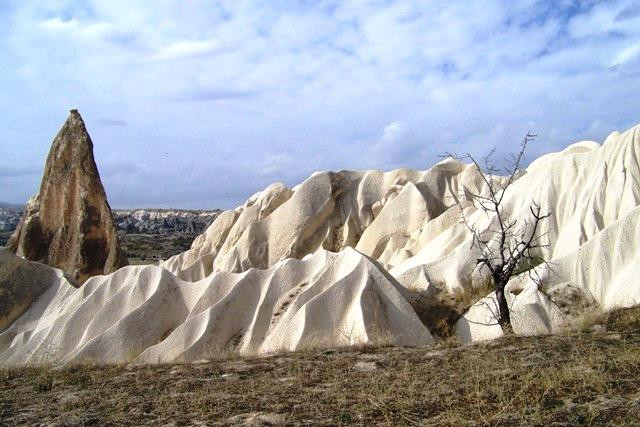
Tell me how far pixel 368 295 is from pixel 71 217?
22149 mm

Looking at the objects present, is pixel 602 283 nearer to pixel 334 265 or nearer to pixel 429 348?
pixel 334 265

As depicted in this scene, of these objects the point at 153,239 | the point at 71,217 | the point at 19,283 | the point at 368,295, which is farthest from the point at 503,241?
the point at 153,239

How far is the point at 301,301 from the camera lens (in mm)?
16969

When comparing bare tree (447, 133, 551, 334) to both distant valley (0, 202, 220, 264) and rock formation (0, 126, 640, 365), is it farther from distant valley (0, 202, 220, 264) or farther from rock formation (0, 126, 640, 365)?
distant valley (0, 202, 220, 264)

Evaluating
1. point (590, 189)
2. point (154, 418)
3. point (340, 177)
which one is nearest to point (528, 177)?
point (590, 189)

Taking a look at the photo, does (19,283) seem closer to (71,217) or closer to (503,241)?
(71,217)

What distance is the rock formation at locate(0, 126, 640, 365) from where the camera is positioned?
15.6m

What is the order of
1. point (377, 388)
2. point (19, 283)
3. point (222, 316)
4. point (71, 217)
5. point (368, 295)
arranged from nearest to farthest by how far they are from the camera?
point (377, 388), point (368, 295), point (222, 316), point (19, 283), point (71, 217)

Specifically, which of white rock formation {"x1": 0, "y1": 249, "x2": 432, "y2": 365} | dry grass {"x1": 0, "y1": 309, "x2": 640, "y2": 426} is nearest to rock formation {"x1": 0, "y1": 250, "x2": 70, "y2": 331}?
white rock formation {"x1": 0, "y1": 249, "x2": 432, "y2": 365}

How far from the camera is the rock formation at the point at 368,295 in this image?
15.6 meters

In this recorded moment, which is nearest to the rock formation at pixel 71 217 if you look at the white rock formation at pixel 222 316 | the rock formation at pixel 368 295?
the rock formation at pixel 368 295

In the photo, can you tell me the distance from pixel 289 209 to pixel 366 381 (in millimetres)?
26606

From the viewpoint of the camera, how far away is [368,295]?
52.7 ft

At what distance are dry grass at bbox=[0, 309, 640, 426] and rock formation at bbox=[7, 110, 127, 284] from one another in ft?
72.6
